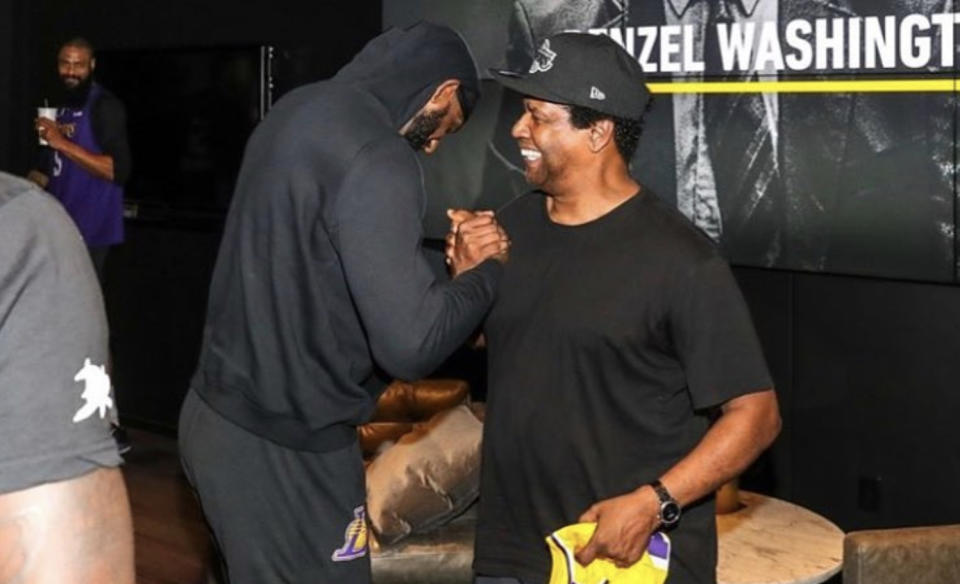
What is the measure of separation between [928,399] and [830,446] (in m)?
0.42

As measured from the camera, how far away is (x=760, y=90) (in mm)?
5316

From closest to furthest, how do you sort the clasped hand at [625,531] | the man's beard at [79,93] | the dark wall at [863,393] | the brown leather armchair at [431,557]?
the clasped hand at [625,531], the brown leather armchair at [431,557], the dark wall at [863,393], the man's beard at [79,93]

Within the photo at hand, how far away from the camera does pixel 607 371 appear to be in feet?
9.11

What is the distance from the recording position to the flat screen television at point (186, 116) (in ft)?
24.5

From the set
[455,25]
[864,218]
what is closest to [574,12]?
[455,25]

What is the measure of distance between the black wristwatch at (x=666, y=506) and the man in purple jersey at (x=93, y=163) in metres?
5.41

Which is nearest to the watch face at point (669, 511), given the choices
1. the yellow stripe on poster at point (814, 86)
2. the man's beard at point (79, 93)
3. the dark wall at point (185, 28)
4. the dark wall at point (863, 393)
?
the yellow stripe on poster at point (814, 86)

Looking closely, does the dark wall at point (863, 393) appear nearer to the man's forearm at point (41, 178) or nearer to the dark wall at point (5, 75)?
the man's forearm at point (41, 178)

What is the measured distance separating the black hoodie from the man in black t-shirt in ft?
0.40

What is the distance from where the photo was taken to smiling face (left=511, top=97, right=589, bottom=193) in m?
2.90

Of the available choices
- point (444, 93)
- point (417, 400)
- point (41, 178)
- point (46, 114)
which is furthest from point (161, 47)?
point (444, 93)

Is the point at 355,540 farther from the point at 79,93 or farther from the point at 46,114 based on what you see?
Answer: the point at 79,93

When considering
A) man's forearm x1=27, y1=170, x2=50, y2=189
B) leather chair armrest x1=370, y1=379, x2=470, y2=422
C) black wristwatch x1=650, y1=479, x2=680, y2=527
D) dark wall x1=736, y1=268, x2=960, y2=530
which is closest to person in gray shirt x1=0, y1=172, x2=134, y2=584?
black wristwatch x1=650, y1=479, x2=680, y2=527

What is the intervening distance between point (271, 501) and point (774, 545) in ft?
5.27
